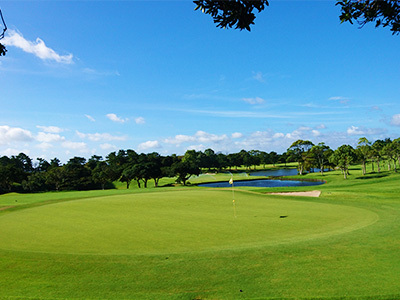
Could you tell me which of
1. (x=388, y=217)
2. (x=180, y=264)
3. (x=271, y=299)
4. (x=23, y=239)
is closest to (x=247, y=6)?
(x=271, y=299)

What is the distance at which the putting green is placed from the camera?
8914 millimetres

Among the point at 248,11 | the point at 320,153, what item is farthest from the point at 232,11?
the point at 320,153

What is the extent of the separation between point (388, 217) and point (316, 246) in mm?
7050

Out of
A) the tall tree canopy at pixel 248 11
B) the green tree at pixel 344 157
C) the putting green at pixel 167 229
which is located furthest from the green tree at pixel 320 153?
the tall tree canopy at pixel 248 11

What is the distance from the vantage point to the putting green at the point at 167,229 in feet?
29.2

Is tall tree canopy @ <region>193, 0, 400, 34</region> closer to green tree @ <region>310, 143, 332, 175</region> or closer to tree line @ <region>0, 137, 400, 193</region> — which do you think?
tree line @ <region>0, 137, 400, 193</region>

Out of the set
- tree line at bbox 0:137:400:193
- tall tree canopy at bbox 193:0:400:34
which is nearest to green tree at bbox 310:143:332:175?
tree line at bbox 0:137:400:193

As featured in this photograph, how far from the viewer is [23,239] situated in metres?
10.2

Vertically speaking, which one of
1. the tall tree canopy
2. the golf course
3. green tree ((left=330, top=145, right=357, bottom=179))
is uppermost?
the tall tree canopy

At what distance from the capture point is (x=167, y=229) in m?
11.2

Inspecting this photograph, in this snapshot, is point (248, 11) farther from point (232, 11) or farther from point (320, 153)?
point (320, 153)

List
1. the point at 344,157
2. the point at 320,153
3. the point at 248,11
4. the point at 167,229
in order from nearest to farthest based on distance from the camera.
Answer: the point at 248,11 → the point at 167,229 → the point at 344,157 → the point at 320,153

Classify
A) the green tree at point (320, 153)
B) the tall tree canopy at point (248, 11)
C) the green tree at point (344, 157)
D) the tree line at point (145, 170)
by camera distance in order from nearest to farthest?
the tall tree canopy at point (248, 11) < the green tree at point (344, 157) < the tree line at point (145, 170) < the green tree at point (320, 153)

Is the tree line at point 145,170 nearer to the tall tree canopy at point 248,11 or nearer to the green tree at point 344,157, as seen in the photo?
the green tree at point 344,157
